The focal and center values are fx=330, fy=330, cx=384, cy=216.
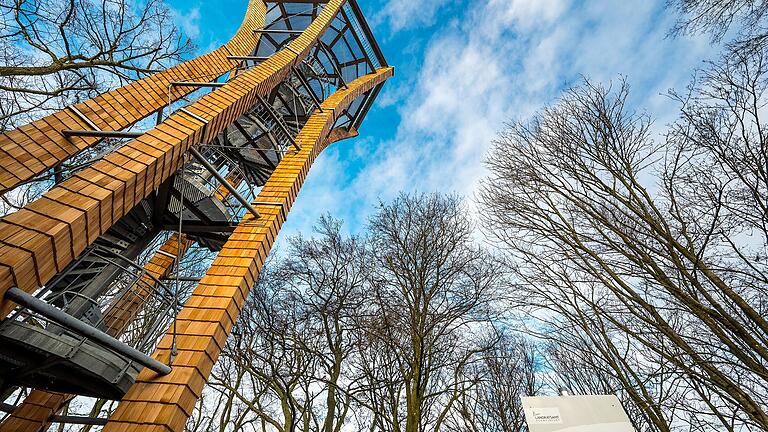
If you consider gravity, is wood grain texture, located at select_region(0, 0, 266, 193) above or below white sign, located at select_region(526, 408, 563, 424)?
above

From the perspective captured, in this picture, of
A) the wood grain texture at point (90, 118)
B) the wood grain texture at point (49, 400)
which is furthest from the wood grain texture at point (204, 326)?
the wood grain texture at point (90, 118)

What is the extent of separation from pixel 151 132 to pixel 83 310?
2900mm

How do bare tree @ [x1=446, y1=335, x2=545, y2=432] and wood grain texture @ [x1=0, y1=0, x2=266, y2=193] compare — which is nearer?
wood grain texture @ [x1=0, y1=0, x2=266, y2=193]

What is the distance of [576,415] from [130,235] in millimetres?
6841

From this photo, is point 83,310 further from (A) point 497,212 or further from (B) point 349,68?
(B) point 349,68

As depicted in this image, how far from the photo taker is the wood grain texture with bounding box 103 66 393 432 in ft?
8.19

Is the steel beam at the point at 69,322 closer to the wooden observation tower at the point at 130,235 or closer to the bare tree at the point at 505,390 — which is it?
the wooden observation tower at the point at 130,235

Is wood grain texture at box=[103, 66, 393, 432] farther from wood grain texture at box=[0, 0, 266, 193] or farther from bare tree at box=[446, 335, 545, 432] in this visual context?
bare tree at box=[446, 335, 545, 432]

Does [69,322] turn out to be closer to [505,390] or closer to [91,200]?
[91,200]

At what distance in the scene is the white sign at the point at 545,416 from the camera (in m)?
2.98

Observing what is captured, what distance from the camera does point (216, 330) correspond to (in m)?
3.10

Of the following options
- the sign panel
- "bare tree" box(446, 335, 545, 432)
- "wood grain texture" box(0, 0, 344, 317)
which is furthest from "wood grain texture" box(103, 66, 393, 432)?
"bare tree" box(446, 335, 545, 432)

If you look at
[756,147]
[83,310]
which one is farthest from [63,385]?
[756,147]

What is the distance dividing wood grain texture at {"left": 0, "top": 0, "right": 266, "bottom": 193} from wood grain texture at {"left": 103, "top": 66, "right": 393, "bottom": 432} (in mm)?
1972
